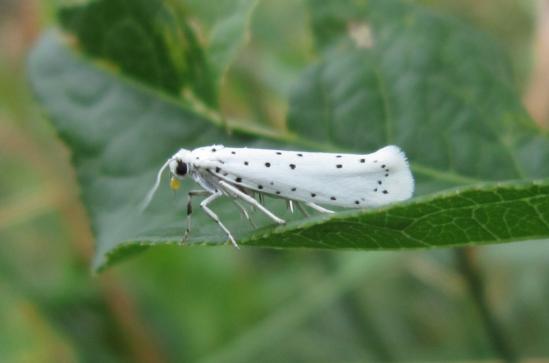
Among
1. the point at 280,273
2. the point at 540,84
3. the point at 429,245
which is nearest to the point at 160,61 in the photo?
the point at 429,245

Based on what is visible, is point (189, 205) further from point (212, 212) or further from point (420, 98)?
point (420, 98)

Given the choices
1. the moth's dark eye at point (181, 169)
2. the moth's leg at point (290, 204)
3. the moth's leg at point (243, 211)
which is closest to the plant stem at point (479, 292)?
the moth's leg at point (290, 204)

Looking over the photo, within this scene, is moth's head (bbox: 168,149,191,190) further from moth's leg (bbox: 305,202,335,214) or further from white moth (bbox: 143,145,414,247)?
moth's leg (bbox: 305,202,335,214)

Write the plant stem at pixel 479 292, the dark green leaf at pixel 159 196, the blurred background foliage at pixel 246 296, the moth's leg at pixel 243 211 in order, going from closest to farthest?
the dark green leaf at pixel 159 196 → the moth's leg at pixel 243 211 → the plant stem at pixel 479 292 → the blurred background foliage at pixel 246 296

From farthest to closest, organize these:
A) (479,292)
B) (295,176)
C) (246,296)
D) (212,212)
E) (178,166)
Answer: (246,296)
(479,292)
(178,166)
(295,176)
(212,212)

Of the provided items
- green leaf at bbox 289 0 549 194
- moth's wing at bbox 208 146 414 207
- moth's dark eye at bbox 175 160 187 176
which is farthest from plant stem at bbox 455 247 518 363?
moth's dark eye at bbox 175 160 187 176

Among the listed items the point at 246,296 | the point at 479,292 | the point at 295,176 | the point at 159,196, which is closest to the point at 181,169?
the point at 159,196

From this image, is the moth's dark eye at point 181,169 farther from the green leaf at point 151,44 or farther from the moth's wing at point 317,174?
the green leaf at point 151,44
